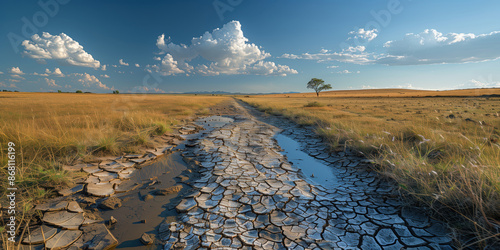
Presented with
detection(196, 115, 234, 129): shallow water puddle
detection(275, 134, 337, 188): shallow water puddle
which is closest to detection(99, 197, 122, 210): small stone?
detection(275, 134, 337, 188): shallow water puddle

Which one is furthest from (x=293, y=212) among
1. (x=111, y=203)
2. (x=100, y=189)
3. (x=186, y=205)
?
(x=100, y=189)

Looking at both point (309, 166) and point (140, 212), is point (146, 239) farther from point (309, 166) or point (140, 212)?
point (309, 166)

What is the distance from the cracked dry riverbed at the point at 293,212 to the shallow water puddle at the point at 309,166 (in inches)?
1.8

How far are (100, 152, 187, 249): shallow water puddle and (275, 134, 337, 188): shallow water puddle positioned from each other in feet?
9.23

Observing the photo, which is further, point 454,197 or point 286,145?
point 286,145

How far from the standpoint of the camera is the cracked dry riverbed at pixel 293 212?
2.41 metres

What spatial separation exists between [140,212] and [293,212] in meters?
2.29

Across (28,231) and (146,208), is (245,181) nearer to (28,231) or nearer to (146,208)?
(146,208)

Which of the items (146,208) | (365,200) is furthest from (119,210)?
(365,200)

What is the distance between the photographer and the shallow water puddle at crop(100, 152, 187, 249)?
258 centimetres

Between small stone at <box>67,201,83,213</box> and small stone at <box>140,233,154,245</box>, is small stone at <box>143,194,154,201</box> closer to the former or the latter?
small stone at <box>67,201,83,213</box>

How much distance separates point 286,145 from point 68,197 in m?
5.59

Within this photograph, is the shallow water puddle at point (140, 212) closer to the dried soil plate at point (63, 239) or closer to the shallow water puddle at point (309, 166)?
the dried soil plate at point (63, 239)

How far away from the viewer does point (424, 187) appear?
3.12 metres
